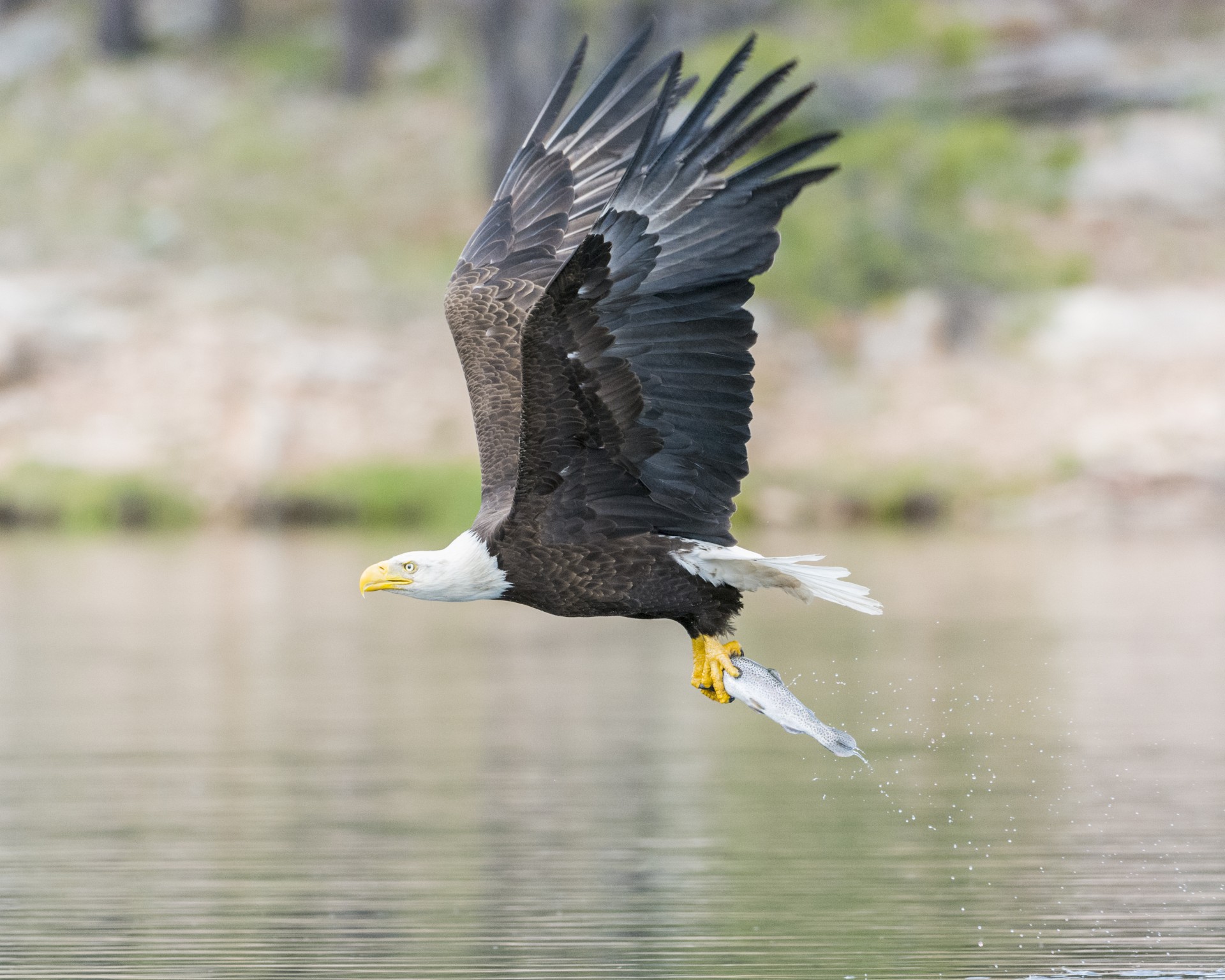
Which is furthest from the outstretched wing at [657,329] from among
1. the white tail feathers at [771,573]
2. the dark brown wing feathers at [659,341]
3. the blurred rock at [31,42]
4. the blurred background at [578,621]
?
the blurred rock at [31,42]

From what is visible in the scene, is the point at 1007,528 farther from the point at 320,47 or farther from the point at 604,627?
the point at 320,47

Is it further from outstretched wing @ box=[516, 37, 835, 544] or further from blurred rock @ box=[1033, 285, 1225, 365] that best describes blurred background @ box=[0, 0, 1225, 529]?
outstretched wing @ box=[516, 37, 835, 544]

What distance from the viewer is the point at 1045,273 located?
28.0m

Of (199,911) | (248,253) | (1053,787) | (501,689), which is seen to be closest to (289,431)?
(248,253)

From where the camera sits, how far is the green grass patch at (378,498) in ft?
80.4

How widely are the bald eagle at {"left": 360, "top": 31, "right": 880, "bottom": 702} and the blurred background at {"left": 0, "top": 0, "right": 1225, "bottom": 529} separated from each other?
16590mm

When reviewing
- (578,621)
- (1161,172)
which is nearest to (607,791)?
(578,621)

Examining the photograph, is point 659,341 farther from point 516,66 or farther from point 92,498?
point 516,66

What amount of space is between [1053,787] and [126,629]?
8473 mm

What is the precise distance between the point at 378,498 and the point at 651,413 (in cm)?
1771

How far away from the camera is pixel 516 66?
30219mm

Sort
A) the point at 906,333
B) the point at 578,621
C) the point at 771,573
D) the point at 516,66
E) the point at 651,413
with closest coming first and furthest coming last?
the point at 651,413 < the point at 771,573 < the point at 578,621 < the point at 906,333 < the point at 516,66

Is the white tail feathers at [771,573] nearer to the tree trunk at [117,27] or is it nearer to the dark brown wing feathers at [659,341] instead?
the dark brown wing feathers at [659,341]

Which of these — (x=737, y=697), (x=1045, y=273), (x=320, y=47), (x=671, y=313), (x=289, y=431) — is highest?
(x=320, y=47)
